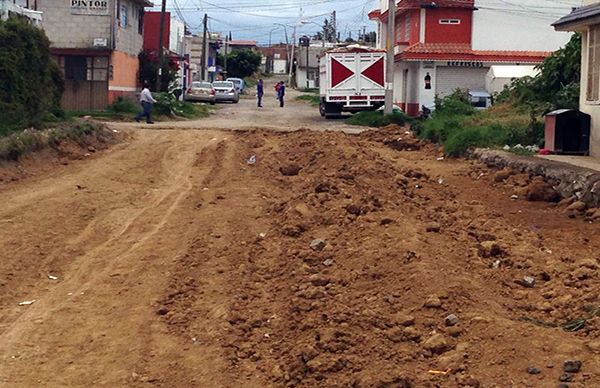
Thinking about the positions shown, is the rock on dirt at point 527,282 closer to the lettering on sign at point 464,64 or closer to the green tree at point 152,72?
the lettering on sign at point 464,64

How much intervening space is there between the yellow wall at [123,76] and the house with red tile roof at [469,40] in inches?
486

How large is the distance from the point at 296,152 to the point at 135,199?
5447mm

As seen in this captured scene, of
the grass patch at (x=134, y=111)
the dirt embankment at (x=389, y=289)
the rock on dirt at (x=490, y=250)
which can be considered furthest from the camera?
the grass patch at (x=134, y=111)

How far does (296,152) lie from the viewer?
1866 centimetres

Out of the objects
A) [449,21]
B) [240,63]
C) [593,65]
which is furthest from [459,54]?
[240,63]

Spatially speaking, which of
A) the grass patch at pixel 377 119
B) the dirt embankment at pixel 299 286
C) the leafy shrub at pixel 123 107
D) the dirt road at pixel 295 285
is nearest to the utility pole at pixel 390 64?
the grass patch at pixel 377 119

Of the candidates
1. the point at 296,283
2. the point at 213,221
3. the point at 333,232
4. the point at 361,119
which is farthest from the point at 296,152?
the point at 361,119

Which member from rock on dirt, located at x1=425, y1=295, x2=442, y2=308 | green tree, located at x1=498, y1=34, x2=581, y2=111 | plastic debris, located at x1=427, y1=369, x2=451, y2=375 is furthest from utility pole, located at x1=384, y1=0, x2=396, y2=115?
plastic debris, located at x1=427, y1=369, x2=451, y2=375

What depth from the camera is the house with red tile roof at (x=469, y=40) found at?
1531 inches

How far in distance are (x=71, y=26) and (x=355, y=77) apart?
39.0 ft

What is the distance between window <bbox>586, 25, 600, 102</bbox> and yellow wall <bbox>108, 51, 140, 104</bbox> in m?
23.7

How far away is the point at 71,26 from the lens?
36.3m

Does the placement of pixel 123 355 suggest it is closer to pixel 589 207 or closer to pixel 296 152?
→ pixel 589 207

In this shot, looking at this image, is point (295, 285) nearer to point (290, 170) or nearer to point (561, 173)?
point (561, 173)
